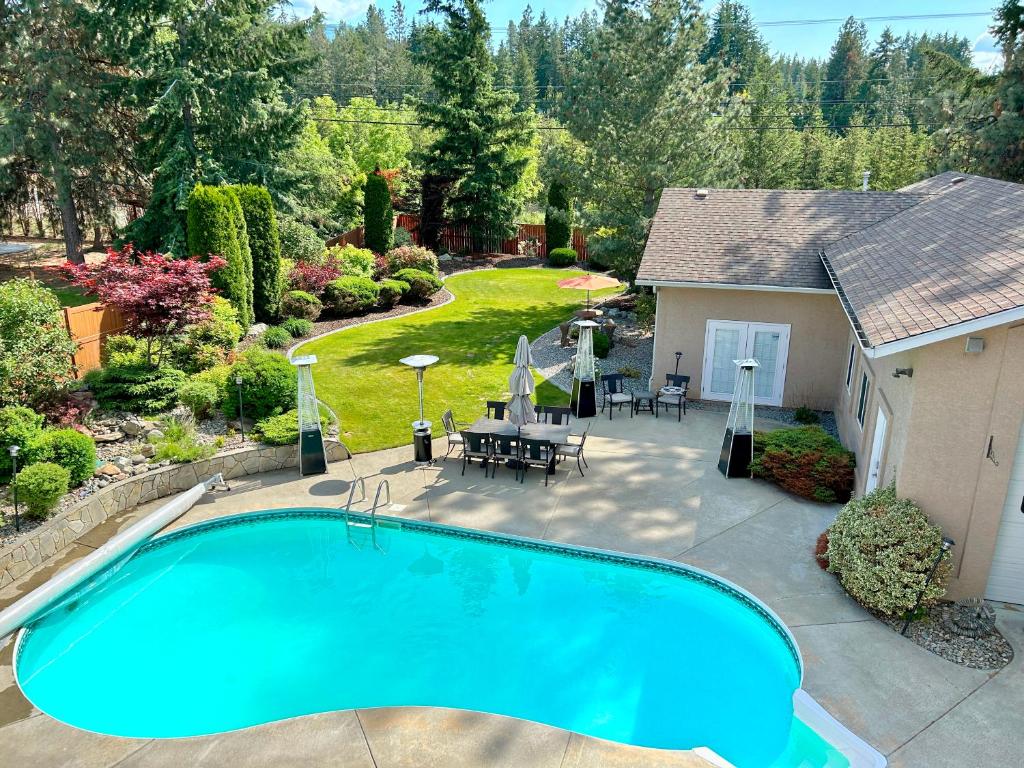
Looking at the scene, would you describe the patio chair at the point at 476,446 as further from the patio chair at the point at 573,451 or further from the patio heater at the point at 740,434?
the patio heater at the point at 740,434

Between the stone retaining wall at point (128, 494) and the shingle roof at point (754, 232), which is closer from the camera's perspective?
the stone retaining wall at point (128, 494)

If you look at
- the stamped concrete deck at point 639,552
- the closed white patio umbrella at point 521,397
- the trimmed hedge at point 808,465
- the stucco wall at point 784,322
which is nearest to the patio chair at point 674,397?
the stucco wall at point 784,322

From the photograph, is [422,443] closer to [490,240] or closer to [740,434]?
[740,434]

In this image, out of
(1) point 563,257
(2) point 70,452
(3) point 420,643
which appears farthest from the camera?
(1) point 563,257

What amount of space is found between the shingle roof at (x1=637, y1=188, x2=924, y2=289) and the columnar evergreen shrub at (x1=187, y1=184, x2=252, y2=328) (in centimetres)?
1183

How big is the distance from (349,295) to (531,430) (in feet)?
41.8

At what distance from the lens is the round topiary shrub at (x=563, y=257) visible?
36094mm

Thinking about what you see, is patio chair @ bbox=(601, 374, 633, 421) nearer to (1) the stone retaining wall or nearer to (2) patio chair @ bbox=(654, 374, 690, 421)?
(2) patio chair @ bbox=(654, 374, 690, 421)

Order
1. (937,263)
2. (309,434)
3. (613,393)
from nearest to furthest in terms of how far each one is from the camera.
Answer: (937,263)
(309,434)
(613,393)

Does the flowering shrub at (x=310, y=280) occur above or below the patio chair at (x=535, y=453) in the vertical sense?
above

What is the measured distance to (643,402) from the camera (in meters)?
18.3

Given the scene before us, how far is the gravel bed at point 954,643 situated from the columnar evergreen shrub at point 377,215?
28505mm

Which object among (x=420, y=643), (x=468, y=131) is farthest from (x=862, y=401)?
(x=468, y=131)

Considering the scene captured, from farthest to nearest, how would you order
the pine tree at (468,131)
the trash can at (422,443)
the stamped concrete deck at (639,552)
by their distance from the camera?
the pine tree at (468,131), the trash can at (422,443), the stamped concrete deck at (639,552)
